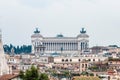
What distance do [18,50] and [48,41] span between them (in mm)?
7713

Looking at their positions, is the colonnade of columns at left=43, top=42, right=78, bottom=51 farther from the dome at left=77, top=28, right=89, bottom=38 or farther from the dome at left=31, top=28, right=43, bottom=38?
the dome at left=31, top=28, right=43, bottom=38

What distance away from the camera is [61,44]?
191 m

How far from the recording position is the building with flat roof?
190m

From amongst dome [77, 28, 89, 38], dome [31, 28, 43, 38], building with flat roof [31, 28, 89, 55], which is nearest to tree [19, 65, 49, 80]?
building with flat roof [31, 28, 89, 55]

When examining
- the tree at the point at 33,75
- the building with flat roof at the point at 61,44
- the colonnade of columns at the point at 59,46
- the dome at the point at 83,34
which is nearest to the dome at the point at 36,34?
the building with flat roof at the point at 61,44

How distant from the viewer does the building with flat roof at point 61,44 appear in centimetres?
18975

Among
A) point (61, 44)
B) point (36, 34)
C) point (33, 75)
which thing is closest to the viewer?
point (33, 75)

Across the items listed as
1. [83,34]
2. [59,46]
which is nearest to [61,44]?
[59,46]

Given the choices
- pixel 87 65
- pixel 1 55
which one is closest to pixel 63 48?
pixel 87 65

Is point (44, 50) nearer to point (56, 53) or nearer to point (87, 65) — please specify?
point (56, 53)

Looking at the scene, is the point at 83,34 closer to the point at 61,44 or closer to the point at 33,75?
the point at 61,44

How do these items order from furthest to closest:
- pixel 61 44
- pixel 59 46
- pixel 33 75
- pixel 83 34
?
pixel 83 34 → pixel 59 46 → pixel 61 44 → pixel 33 75

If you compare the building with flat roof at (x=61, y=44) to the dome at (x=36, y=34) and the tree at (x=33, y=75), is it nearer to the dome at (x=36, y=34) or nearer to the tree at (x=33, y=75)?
the dome at (x=36, y=34)

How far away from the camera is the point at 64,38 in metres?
192
